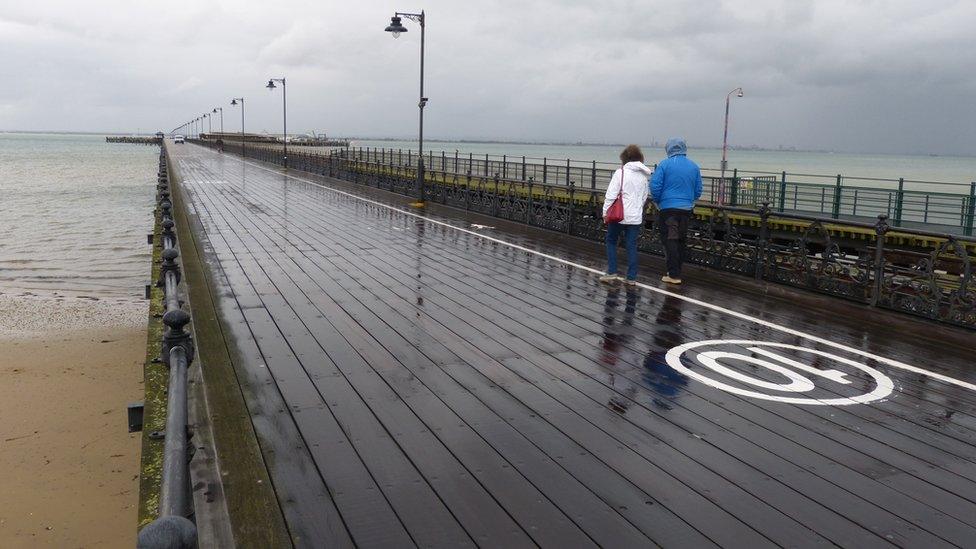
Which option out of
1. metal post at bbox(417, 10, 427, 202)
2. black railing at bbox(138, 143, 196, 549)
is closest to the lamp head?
metal post at bbox(417, 10, 427, 202)

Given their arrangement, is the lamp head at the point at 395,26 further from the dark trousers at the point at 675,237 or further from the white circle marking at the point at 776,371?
the white circle marking at the point at 776,371

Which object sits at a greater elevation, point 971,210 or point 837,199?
point 837,199

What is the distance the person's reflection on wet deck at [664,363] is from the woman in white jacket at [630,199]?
1.48m

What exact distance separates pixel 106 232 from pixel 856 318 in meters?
29.4

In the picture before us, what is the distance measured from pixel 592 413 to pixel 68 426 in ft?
23.5

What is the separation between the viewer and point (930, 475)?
3904 millimetres

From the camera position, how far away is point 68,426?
8742 millimetres

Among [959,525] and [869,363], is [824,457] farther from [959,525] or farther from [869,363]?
[869,363]

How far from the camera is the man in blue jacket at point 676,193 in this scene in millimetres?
9211

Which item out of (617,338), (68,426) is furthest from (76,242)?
(617,338)

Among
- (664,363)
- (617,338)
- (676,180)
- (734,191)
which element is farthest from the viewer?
(734,191)

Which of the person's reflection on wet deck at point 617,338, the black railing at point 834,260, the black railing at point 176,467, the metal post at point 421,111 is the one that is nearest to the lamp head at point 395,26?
the metal post at point 421,111

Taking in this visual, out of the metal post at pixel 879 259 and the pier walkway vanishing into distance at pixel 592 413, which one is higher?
the metal post at pixel 879 259

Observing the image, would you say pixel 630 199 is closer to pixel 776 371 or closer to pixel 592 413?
pixel 776 371
